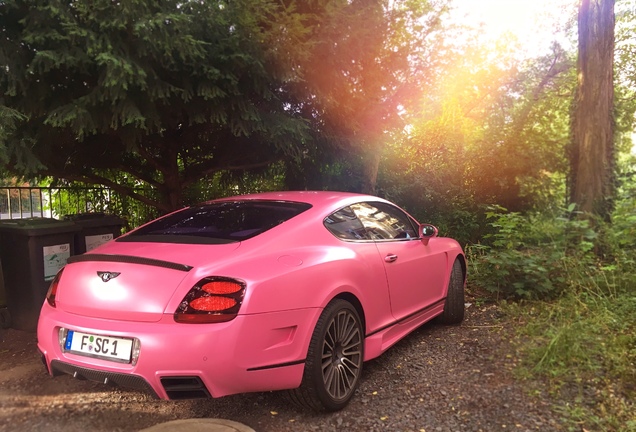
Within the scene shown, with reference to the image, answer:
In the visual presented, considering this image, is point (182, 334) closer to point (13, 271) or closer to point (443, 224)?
point (13, 271)

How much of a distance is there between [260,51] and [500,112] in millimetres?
13772

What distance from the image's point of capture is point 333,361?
2.99 m

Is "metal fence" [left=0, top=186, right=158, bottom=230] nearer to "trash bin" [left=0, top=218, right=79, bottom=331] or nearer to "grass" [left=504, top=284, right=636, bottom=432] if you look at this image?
"trash bin" [left=0, top=218, right=79, bottom=331]

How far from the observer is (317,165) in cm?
714

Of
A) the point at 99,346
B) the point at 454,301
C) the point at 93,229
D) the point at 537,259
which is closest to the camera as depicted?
the point at 99,346

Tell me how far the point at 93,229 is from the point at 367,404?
384 cm

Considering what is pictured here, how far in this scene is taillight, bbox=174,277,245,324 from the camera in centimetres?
244

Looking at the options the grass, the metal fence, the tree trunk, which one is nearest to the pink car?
the grass

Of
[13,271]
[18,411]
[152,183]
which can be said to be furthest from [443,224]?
[18,411]

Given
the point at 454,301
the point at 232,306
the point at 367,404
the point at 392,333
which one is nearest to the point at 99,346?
the point at 232,306

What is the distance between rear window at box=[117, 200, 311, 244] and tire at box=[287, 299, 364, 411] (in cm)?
72

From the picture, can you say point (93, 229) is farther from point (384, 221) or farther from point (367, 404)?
point (367, 404)

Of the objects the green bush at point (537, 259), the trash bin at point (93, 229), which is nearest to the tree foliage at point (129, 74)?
the trash bin at point (93, 229)

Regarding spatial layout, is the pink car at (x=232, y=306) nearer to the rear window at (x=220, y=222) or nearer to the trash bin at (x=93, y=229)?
the rear window at (x=220, y=222)
